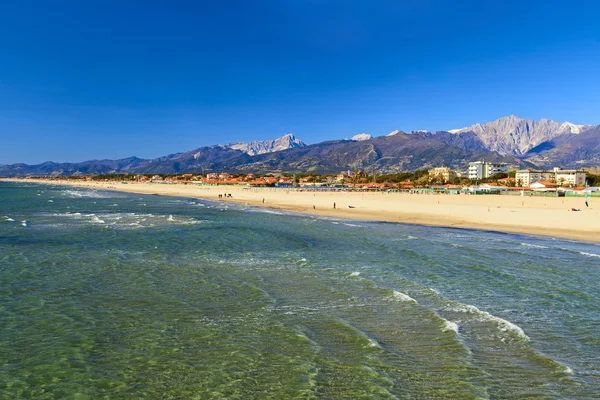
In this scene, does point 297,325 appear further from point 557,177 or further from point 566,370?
point 557,177

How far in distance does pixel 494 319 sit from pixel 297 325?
18.1 feet

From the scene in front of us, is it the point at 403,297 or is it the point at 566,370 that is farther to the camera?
the point at 403,297

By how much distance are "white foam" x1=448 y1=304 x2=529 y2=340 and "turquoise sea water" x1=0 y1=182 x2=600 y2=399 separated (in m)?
0.08

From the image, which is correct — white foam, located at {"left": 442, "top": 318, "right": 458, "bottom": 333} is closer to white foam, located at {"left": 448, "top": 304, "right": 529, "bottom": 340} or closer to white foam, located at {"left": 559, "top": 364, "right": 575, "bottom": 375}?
white foam, located at {"left": 448, "top": 304, "right": 529, "bottom": 340}

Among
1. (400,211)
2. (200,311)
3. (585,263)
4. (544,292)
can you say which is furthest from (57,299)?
(400,211)

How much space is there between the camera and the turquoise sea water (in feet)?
26.7

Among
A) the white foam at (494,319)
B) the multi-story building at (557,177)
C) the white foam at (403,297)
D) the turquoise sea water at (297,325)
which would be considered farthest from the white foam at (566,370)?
the multi-story building at (557,177)

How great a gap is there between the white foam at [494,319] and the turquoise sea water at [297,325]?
79mm

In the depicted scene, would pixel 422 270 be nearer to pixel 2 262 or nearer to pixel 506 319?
pixel 506 319

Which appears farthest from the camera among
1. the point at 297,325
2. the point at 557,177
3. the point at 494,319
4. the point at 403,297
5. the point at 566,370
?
the point at 557,177

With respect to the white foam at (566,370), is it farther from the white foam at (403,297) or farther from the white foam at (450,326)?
the white foam at (403,297)

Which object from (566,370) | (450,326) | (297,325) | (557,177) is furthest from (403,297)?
(557,177)

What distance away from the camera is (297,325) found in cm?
1140

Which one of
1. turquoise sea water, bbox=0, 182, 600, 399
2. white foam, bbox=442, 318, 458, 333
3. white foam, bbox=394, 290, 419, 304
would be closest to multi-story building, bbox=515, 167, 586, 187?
turquoise sea water, bbox=0, 182, 600, 399
